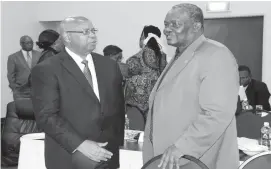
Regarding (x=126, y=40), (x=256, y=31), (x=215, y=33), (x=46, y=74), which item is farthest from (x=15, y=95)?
(x=46, y=74)

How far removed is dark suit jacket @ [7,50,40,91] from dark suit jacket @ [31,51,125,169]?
4.36 metres

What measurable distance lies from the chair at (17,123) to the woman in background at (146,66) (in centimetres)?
103

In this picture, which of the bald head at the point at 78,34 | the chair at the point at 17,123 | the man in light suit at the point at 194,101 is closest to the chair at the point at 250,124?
the man in light suit at the point at 194,101

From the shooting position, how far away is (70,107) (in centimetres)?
191

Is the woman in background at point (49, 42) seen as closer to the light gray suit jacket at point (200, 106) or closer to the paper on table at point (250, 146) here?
the paper on table at point (250, 146)

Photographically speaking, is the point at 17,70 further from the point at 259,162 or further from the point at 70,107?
the point at 259,162

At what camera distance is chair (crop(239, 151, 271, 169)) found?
1.71 metres

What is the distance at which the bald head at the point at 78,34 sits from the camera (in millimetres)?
1965

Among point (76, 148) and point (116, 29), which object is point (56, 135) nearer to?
point (76, 148)

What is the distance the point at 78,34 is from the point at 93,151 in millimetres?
585

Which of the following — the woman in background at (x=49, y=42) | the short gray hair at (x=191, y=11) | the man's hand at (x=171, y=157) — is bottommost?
the man's hand at (x=171, y=157)

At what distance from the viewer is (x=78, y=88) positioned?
6.31ft

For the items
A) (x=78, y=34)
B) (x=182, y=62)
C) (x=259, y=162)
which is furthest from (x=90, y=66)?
(x=259, y=162)

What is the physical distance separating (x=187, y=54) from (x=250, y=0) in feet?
16.7
